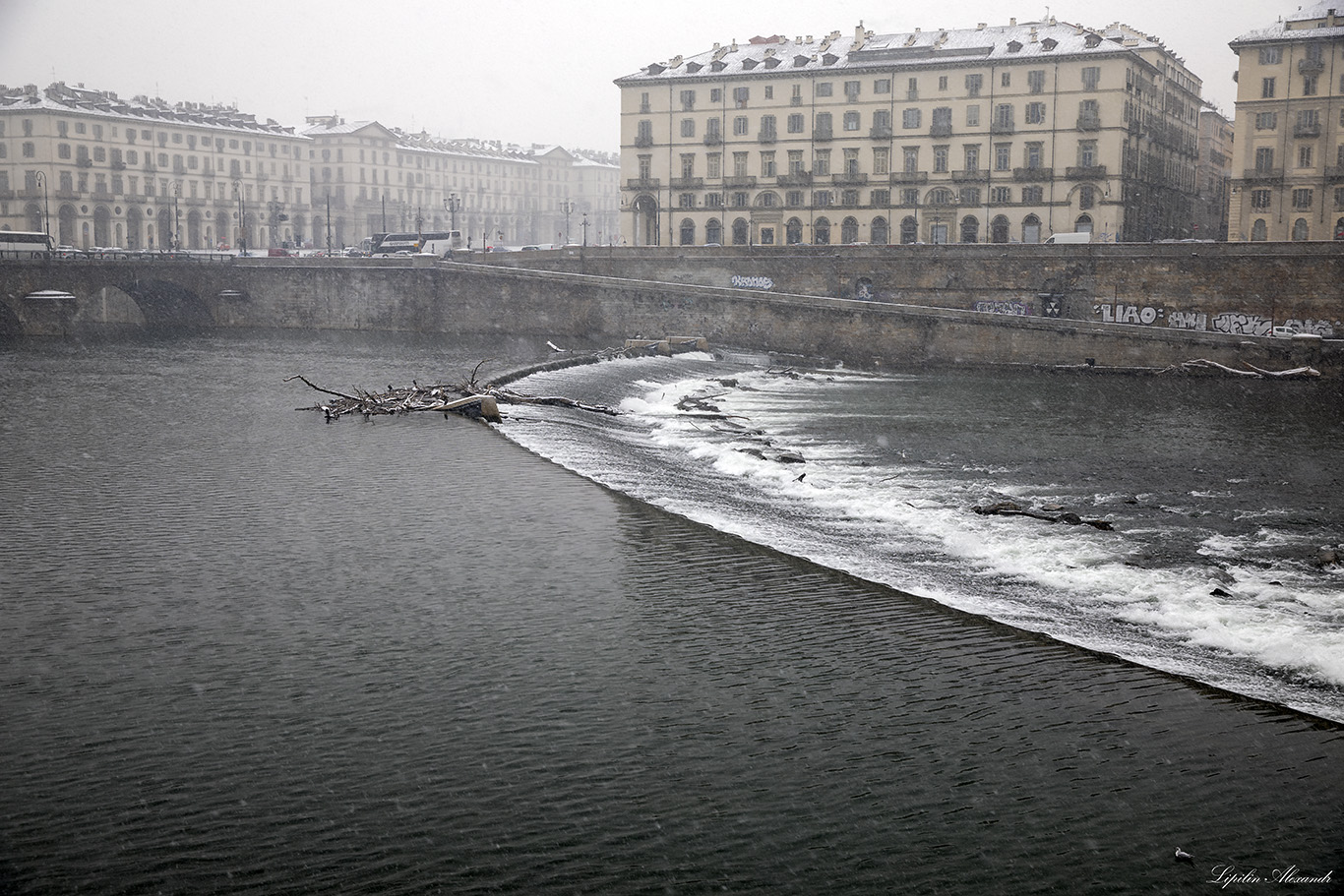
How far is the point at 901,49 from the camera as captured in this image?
71.8 metres

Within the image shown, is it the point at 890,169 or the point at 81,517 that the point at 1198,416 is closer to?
the point at 81,517

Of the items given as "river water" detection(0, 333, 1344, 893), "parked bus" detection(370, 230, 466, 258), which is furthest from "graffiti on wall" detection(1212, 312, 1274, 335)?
"parked bus" detection(370, 230, 466, 258)

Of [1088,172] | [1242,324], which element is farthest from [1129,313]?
[1088,172]

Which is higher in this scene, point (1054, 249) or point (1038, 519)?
point (1054, 249)

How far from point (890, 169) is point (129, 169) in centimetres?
6793

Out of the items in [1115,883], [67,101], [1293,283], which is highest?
[67,101]

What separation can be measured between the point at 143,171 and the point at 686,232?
55.8 metres

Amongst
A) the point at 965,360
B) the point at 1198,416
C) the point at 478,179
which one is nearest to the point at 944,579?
the point at 1198,416

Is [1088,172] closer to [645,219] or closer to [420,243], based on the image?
[645,219]

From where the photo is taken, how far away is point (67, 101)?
10175 cm

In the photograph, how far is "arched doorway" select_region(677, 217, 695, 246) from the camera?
254 ft

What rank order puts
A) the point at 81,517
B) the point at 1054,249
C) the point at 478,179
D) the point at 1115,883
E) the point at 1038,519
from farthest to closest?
the point at 478,179
the point at 1054,249
the point at 1038,519
the point at 81,517
the point at 1115,883

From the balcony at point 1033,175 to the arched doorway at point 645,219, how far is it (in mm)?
22086

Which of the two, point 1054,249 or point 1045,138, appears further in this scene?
point 1045,138
